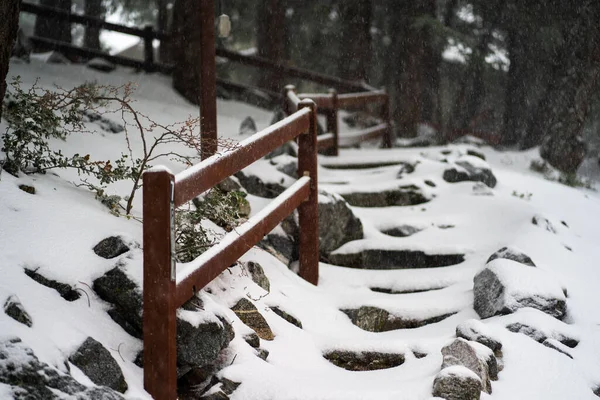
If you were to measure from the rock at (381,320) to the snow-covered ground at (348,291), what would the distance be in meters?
0.05

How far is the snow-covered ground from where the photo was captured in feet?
12.2

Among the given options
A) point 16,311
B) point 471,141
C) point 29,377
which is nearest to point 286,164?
point 16,311

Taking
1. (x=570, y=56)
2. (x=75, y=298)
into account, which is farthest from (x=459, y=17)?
(x=75, y=298)

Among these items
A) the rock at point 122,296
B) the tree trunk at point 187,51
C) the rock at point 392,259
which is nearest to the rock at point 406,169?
the rock at point 392,259

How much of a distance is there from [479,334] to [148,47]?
10540 millimetres

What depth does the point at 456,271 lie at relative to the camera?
22.9 ft

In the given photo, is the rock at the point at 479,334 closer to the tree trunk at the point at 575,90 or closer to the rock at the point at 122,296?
the rock at the point at 122,296

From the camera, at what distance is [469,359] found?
4355 millimetres

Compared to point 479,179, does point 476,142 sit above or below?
below

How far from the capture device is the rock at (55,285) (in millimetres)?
3715

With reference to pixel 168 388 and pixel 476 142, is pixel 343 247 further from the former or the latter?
pixel 476 142

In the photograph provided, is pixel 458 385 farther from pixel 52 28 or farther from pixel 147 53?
pixel 52 28

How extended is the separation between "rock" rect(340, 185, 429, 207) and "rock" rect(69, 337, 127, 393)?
567 cm

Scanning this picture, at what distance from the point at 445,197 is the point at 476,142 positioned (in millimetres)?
10284
